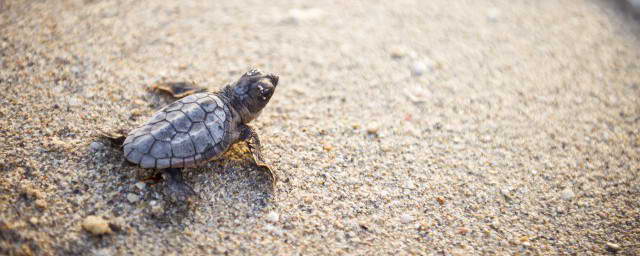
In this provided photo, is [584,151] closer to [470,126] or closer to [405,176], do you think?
[470,126]

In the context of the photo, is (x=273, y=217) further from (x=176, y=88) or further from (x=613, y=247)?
(x=613, y=247)

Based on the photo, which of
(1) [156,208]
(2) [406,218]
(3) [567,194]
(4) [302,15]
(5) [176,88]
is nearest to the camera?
(1) [156,208]

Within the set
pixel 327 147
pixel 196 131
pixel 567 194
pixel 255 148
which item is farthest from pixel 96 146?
pixel 567 194

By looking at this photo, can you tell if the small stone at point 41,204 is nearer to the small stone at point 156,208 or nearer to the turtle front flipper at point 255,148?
the small stone at point 156,208

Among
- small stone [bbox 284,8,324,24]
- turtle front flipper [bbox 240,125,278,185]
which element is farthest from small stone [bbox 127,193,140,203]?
small stone [bbox 284,8,324,24]

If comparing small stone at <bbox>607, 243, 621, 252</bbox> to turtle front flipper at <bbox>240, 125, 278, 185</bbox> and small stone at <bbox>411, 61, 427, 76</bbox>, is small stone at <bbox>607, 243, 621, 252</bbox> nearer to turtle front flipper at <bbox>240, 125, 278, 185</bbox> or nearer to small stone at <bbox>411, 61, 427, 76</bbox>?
small stone at <bbox>411, 61, 427, 76</bbox>

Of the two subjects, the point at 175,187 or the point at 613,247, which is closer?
the point at 175,187
